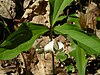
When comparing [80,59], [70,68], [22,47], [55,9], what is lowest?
[70,68]

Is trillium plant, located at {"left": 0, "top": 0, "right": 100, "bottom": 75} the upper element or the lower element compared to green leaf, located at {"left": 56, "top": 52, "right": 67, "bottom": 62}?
upper

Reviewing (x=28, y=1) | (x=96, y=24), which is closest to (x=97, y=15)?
(x=96, y=24)

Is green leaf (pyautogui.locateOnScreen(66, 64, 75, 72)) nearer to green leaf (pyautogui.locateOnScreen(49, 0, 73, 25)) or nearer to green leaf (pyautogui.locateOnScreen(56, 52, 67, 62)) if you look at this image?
green leaf (pyautogui.locateOnScreen(56, 52, 67, 62))

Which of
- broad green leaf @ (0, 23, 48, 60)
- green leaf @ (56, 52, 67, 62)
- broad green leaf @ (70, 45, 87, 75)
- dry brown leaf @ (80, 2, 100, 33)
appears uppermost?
broad green leaf @ (0, 23, 48, 60)

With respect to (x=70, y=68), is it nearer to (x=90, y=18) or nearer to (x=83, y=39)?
(x=90, y=18)

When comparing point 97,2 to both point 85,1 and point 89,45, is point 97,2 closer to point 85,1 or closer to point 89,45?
point 85,1

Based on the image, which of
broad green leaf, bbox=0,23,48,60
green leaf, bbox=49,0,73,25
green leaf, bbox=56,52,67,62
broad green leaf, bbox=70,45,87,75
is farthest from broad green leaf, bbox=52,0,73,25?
green leaf, bbox=56,52,67,62

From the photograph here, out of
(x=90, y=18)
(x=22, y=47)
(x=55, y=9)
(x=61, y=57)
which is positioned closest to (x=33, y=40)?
(x=22, y=47)

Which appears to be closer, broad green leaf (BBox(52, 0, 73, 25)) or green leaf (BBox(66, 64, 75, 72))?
broad green leaf (BBox(52, 0, 73, 25))

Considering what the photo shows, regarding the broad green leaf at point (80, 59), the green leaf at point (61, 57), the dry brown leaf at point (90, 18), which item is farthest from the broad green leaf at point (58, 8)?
the green leaf at point (61, 57)
